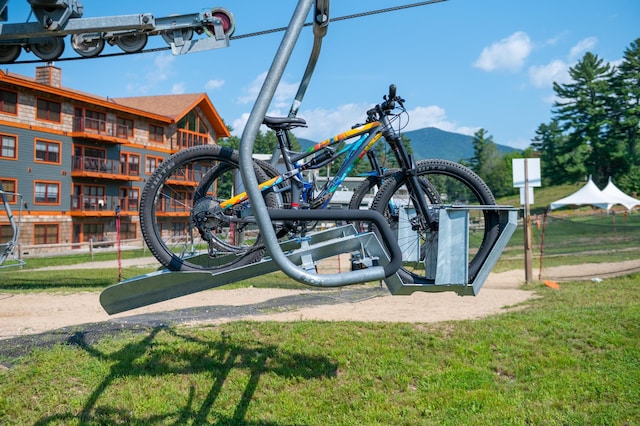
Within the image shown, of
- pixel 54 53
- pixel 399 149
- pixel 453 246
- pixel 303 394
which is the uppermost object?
pixel 54 53

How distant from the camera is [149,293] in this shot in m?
3.97

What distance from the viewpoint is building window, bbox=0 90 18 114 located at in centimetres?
2869

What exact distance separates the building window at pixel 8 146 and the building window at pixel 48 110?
7.35ft

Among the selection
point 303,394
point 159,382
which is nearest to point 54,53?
point 159,382

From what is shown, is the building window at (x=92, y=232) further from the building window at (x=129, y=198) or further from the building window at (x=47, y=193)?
the building window at (x=47, y=193)

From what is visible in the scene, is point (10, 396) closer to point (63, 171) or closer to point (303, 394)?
point (303, 394)

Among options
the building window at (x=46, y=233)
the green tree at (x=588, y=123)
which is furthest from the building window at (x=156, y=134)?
the green tree at (x=588, y=123)

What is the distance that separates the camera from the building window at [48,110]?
3078cm

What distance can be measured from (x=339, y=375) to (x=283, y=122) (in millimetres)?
4241

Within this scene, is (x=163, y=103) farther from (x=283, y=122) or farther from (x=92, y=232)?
(x=283, y=122)

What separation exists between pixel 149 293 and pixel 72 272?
1830 centimetres

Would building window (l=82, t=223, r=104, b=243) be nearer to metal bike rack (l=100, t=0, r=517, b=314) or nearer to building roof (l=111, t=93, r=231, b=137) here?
building roof (l=111, t=93, r=231, b=137)

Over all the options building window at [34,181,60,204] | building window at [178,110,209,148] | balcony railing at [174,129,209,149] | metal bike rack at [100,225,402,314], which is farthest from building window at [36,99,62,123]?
metal bike rack at [100,225,402,314]

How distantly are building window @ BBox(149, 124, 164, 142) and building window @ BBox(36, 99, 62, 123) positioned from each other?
212 inches
